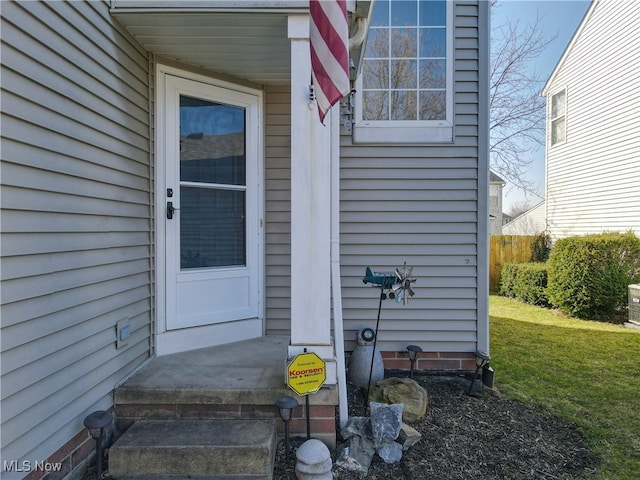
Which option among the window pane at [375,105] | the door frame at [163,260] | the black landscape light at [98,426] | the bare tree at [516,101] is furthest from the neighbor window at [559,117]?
the black landscape light at [98,426]

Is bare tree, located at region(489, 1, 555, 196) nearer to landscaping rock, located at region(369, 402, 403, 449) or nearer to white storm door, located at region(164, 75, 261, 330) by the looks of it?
white storm door, located at region(164, 75, 261, 330)

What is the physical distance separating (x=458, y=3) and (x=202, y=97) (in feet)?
7.59

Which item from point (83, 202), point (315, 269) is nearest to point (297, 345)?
point (315, 269)

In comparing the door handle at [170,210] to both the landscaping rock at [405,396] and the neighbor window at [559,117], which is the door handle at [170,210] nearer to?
the landscaping rock at [405,396]

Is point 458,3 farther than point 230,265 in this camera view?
Yes

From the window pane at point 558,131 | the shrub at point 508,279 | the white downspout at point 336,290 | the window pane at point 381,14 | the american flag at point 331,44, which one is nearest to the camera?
the american flag at point 331,44

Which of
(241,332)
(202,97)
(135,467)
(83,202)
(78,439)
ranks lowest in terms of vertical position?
(135,467)

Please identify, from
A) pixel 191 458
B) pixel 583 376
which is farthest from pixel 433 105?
pixel 191 458

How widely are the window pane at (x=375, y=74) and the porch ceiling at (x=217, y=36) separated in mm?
865

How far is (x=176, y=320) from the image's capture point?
2709 millimetres

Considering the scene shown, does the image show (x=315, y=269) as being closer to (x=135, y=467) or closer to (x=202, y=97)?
(x=135, y=467)

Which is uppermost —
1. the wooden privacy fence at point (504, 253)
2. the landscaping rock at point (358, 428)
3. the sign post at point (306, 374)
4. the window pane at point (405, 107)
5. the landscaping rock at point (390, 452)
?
the window pane at point (405, 107)

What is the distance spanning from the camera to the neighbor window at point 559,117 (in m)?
8.76

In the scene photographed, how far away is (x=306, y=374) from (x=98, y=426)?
1.00 m
